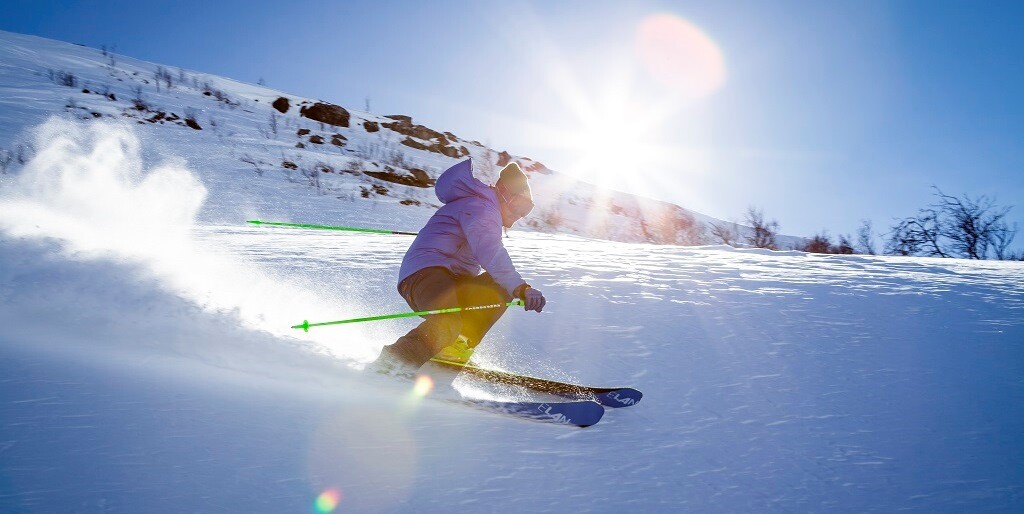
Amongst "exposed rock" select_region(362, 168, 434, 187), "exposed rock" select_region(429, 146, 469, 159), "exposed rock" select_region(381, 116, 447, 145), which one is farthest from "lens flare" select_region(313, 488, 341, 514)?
"exposed rock" select_region(381, 116, 447, 145)

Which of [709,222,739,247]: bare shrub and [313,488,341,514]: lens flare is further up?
[709,222,739,247]: bare shrub

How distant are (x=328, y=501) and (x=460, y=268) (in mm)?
1798

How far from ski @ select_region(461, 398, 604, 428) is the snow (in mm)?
84

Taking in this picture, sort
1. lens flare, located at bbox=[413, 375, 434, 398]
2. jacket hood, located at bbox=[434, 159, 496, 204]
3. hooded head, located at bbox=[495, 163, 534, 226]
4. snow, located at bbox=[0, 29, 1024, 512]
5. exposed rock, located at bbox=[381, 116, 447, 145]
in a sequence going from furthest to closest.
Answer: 1. exposed rock, located at bbox=[381, 116, 447, 145]
2. hooded head, located at bbox=[495, 163, 534, 226]
3. jacket hood, located at bbox=[434, 159, 496, 204]
4. lens flare, located at bbox=[413, 375, 434, 398]
5. snow, located at bbox=[0, 29, 1024, 512]

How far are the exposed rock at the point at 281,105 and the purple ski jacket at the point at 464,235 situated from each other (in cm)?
2384

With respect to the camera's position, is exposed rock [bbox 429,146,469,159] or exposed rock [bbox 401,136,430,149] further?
exposed rock [bbox 429,146,469,159]

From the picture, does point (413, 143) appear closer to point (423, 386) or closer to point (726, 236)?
Answer: point (726, 236)

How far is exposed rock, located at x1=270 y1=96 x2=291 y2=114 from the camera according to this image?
964 inches

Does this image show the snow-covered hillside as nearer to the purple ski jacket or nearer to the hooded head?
the purple ski jacket

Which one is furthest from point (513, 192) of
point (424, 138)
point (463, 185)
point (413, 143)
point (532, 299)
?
point (424, 138)

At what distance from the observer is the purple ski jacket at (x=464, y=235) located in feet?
9.35

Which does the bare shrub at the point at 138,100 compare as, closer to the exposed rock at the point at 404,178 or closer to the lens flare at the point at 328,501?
the exposed rock at the point at 404,178

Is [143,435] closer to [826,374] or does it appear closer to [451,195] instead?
[451,195]

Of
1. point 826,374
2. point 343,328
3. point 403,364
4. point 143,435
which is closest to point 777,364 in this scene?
point 826,374
